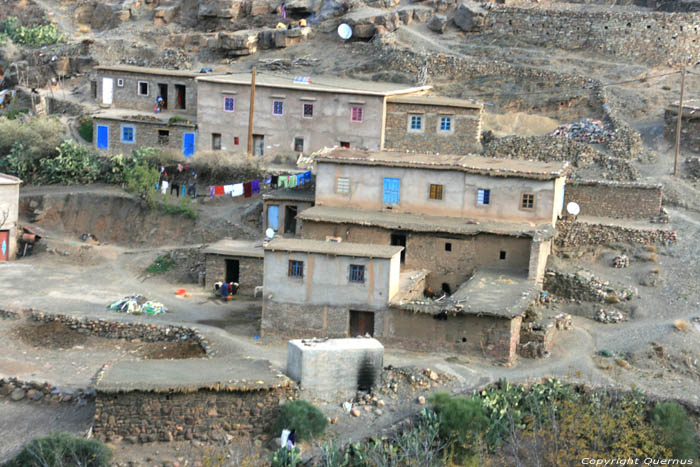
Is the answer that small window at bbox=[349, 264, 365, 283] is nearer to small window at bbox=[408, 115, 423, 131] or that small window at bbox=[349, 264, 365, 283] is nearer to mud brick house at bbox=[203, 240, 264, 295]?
mud brick house at bbox=[203, 240, 264, 295]

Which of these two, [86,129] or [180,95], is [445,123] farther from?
[86,129]

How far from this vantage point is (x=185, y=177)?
5150cm

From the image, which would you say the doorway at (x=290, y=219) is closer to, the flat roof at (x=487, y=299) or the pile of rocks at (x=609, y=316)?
the flat roof at (x=487, y=299)

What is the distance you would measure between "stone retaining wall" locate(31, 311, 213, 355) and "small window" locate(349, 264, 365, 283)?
5.57 metres

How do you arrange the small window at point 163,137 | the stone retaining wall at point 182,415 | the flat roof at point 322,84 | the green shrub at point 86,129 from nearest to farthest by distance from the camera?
the stone retaining wall at point 182,415 < the flat roof at point 322,84 < the small window at point 163,137 < the green shrub at point 86,129

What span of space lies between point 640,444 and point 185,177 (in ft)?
89.4

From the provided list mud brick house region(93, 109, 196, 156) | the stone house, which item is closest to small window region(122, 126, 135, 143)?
mud brick house region(93, 109, 196, 156)

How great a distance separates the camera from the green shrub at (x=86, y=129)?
55.5m

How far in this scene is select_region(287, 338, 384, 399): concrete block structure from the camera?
32.4m

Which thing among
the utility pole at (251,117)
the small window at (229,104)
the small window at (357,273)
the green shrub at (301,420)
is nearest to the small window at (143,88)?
the small window at (229,104)

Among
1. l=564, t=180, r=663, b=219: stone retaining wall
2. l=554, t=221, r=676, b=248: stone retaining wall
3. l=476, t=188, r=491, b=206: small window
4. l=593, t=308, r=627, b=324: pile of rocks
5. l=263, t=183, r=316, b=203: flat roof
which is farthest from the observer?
l=263, t=183, r=316, b=203: flat roof

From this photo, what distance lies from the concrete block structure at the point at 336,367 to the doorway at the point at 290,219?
43.7 ft

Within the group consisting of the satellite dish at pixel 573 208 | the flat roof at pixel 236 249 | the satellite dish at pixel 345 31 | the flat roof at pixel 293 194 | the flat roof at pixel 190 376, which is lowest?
the flat roof at pixel 190 376

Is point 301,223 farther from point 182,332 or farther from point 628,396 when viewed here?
point 628,396
